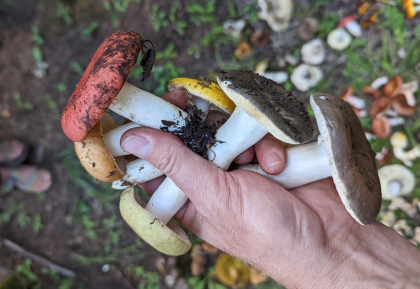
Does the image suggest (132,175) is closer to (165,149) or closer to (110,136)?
(110,136)

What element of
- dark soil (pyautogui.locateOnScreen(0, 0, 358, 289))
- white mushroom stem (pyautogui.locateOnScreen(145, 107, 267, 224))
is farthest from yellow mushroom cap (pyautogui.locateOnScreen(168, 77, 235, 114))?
dark soil (pyautogui.locateOnScreen(0, 0, 358, 289))

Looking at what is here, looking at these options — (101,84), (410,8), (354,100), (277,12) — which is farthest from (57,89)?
(410,8)

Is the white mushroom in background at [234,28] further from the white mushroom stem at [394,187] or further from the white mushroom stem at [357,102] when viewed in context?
the white mushroom stem at [394,187]

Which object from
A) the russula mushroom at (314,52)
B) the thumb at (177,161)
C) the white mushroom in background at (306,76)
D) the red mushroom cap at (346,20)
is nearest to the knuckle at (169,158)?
the thumb at (177,161)

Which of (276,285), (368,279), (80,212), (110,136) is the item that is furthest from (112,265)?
(368,279)

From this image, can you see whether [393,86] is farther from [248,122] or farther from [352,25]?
[248,122]

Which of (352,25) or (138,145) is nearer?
(138,145)
